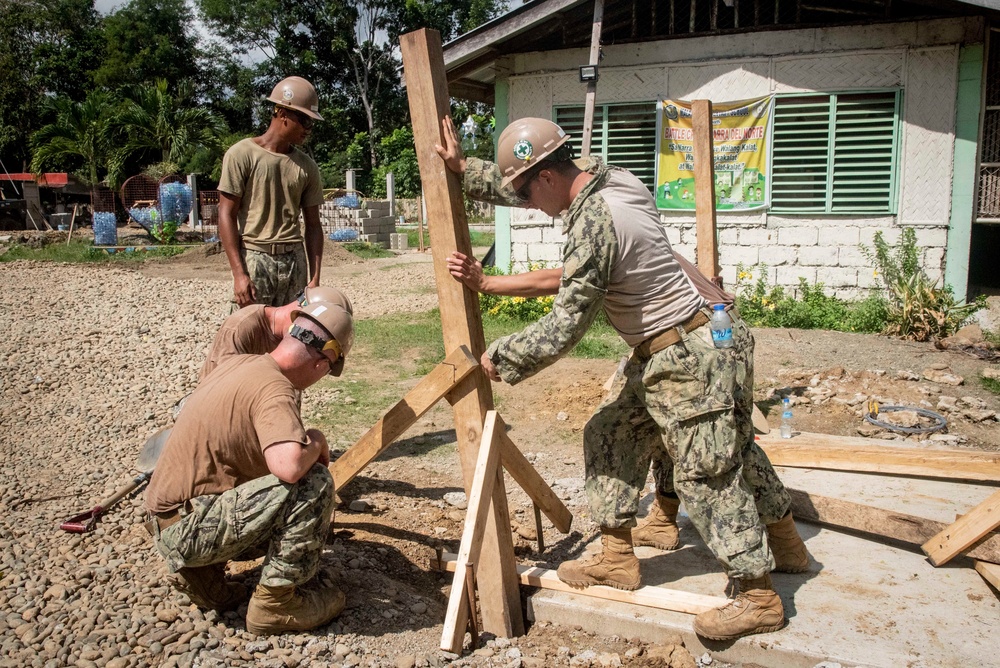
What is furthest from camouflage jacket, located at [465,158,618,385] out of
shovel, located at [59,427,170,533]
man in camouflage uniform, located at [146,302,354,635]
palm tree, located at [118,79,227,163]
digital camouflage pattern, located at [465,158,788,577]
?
palm tree, located at [118,79,227,163]

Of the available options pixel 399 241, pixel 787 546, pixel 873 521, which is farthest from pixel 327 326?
pixel 399 241

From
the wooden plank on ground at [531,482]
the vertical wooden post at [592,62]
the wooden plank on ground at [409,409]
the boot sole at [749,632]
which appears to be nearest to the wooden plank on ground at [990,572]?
the boot sole at [749,632]

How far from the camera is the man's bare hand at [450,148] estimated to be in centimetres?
321

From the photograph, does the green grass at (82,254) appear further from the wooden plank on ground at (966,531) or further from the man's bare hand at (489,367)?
the wooden plank on ground at (966,531)

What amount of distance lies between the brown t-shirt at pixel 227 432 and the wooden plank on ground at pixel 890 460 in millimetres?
3208

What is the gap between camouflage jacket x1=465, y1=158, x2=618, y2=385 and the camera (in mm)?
3037

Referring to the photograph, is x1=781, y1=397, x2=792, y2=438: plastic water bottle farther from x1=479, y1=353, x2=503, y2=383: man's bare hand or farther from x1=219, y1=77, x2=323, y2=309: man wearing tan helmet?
x1=219, y1=77, x2=323, y2=309: man wearing tan helmet

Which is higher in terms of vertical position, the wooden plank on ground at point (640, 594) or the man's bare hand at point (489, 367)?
the man's bare hand at point (489, 367)

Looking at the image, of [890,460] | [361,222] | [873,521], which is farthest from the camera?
[361,222]

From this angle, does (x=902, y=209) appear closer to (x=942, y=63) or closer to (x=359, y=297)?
(x=942, y=63)

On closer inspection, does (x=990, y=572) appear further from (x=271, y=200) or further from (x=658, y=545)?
(x=271, y=200)

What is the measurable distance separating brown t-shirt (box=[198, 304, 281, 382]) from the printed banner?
7.65m

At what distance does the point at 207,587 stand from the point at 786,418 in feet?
14.6

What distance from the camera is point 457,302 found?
334cm
